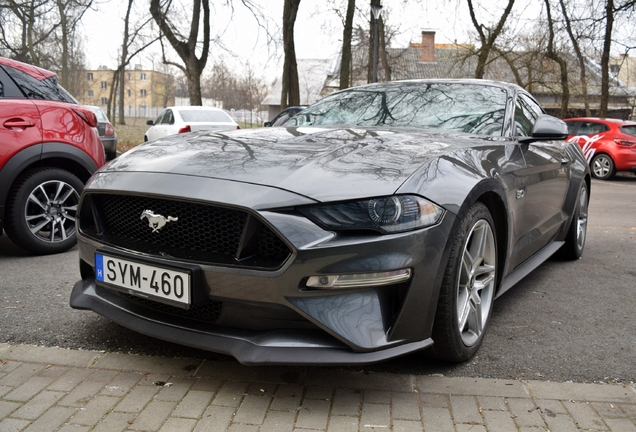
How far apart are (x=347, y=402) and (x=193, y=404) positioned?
23.9 inches

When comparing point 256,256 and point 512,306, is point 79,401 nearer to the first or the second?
point 256,256

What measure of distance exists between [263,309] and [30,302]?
2048mm

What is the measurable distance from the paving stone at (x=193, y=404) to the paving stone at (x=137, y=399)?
0.14 metres

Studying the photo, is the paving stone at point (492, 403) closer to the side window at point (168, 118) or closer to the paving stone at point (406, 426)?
the paving stone at point (406, 426)

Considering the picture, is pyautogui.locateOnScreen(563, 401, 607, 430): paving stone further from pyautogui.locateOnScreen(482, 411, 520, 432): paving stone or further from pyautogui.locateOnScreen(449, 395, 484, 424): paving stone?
pyautogui.locateOnScreen(449, 395, 484, 424): paving stone

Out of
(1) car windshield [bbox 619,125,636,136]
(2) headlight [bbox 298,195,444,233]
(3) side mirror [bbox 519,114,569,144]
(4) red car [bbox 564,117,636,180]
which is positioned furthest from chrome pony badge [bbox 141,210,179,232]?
(1) car windshield [bbox 619,125,636,136]

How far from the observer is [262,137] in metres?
3.15

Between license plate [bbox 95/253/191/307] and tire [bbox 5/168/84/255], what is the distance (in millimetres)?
2347

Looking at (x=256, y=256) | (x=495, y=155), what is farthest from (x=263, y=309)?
(x=495, y=155)

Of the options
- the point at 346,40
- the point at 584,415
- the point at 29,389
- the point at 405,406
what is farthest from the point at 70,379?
the point at 346,40

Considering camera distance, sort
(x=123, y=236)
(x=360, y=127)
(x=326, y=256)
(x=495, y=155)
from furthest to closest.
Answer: (x=360, y=127) → (x=495, y=155) → (x=123, y=236) → (x=326, y=256)

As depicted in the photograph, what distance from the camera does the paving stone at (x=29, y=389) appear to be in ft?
7.82

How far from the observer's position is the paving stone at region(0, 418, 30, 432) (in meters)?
2.13

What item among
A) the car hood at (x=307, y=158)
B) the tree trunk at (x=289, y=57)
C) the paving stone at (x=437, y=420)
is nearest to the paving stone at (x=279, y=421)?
the paving stone at (x=437, y=420)
